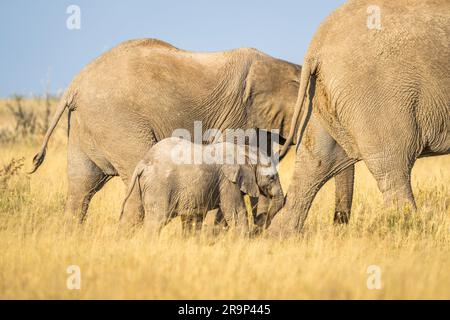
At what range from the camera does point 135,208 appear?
732cm

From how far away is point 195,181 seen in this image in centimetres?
675

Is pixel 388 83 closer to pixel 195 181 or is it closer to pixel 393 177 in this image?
pixel 393 177

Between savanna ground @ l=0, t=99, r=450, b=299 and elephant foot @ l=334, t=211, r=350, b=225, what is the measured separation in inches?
3.4

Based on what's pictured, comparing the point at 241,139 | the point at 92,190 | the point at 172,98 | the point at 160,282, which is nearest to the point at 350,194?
the point at 241,139

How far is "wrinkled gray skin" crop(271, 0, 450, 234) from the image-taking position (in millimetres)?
6496

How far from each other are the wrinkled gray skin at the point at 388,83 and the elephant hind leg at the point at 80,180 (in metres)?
2.39

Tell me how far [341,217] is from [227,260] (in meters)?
2.41

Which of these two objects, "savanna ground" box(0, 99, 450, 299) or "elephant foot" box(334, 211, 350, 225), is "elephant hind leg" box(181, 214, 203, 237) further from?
"elephant foot" box(334, 211, 350, 225)

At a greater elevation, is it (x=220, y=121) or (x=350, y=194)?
(x=220, y=121)

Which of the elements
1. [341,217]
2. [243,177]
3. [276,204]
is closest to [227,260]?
[243,177]
